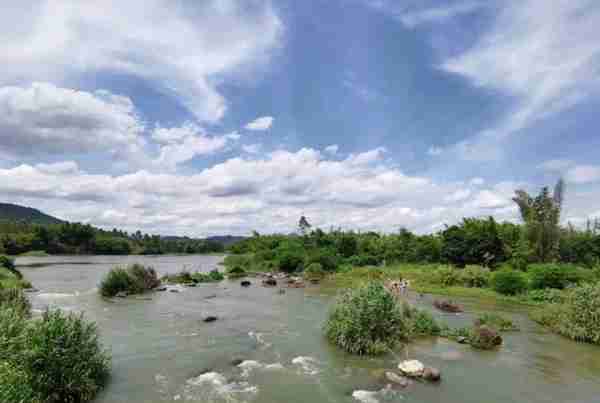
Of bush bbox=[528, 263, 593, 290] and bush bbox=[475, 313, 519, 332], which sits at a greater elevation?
bush bbox=[528, 263, 593, 290]

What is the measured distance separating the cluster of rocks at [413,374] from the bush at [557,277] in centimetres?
3075

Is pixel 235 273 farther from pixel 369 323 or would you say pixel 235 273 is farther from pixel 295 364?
pixel 295 364

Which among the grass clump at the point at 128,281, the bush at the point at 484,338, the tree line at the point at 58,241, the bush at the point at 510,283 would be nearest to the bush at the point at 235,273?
the grass clump at the point at 128,281

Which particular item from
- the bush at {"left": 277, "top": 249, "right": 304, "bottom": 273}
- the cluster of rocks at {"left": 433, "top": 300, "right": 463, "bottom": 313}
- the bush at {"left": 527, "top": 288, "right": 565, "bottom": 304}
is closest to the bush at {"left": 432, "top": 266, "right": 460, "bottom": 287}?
the bush at {"left": 527, "top": 288, "right": 565, "bottom": 304}

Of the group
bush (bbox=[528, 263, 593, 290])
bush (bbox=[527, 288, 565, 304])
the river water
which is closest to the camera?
the river water

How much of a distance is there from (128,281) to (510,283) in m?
43.9

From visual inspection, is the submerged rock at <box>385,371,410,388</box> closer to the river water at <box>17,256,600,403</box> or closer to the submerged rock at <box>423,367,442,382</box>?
the river water at <box>17,256,600,403</box>

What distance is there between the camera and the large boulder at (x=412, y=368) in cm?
1844

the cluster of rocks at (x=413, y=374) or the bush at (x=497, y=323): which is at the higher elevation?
the bush at (x=497, y=323)

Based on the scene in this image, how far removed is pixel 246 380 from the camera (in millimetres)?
18016

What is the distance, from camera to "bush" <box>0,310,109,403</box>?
521 inches

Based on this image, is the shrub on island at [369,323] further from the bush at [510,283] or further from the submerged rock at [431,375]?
the bush at [510,283]

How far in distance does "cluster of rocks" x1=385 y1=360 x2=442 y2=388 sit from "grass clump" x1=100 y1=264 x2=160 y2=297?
114 feet

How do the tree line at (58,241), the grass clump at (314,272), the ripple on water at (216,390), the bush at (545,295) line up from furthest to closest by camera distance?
the tree line at (58,241)
the grass clump at (314,272)
the bush at (545,295)
the ripple on water at (216,390)
